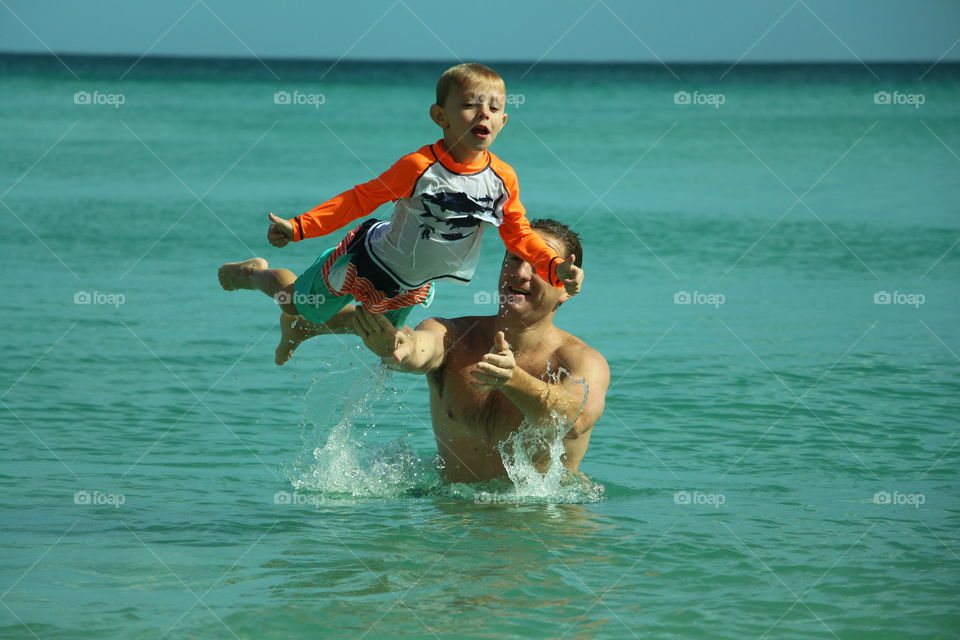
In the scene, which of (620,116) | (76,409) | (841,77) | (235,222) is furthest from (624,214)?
(841,77)

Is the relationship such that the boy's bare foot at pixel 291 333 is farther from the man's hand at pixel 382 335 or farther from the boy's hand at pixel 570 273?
the boy's hand at pixel 570 273

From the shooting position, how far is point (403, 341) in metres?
5.79

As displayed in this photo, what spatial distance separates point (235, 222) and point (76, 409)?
9484 millimetres

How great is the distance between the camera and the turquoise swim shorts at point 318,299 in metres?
6.08

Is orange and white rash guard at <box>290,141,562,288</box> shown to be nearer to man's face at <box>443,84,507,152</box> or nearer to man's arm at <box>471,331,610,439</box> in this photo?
man's face at <box>443,84,507,152</box>

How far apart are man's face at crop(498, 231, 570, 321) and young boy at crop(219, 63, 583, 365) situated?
232 mm

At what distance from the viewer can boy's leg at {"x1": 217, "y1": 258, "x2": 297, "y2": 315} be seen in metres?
6.30

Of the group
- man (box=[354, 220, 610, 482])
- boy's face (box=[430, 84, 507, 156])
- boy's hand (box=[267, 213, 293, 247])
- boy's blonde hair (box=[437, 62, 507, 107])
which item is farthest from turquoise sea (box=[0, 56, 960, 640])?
boy's blonde hair (box=[437, 62, 507, 107])

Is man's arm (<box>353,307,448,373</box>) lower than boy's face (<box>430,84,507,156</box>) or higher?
lower

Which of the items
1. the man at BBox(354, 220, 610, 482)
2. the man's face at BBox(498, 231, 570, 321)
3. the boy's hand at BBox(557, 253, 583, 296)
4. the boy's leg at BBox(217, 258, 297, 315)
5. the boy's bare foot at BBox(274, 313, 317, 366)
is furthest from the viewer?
the boy's bare foot at BBox(274, 313, 317, 366)

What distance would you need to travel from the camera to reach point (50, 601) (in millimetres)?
5102

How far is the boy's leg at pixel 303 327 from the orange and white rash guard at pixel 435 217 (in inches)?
22.4

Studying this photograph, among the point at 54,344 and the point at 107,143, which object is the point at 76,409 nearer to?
the point at 54,344

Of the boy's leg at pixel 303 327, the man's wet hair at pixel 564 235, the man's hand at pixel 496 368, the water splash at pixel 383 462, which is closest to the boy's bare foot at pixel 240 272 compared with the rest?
the boy's leg at pixel 303 327
